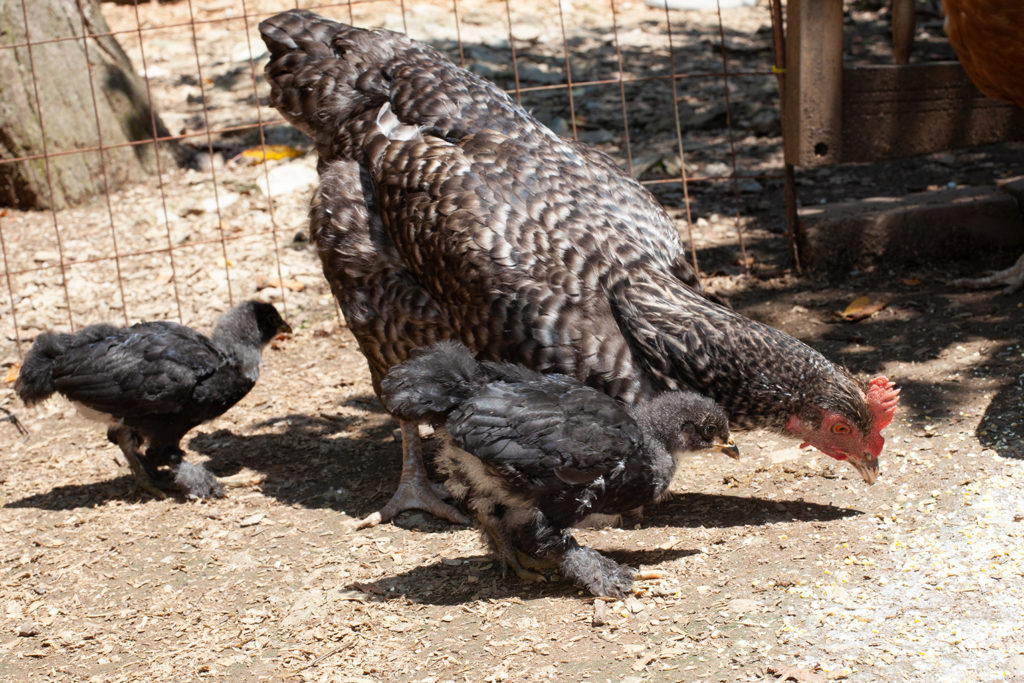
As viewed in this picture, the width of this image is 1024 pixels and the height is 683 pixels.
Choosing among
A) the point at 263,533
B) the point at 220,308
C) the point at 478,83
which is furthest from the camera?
the point at 220,308

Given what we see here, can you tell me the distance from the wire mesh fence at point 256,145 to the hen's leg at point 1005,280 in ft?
4.67

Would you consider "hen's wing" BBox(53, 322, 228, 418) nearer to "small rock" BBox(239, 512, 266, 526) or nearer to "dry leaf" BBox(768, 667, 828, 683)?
"small rock" BBox(239, 512, 266, 526)

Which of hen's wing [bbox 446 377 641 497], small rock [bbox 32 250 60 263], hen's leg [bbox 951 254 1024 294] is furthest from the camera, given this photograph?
small rock [bbox 32 250 60 263]

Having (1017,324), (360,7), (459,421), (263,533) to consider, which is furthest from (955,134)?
(360,7)

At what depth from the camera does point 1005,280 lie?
5.91 meters

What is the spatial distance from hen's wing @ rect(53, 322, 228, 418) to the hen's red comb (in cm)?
296

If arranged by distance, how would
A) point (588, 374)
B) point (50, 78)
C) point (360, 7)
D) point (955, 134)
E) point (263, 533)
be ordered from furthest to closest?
point (360, 7) → point (50, 78) → point (955, 134) → point (263, 533) → point (588, 374)

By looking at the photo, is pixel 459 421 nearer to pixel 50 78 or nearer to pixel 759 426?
pixel 759 426

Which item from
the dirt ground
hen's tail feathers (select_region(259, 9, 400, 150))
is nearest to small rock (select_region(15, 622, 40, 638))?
the dirt ground

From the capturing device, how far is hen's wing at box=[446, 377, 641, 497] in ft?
11.7

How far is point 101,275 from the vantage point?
723 centimetres

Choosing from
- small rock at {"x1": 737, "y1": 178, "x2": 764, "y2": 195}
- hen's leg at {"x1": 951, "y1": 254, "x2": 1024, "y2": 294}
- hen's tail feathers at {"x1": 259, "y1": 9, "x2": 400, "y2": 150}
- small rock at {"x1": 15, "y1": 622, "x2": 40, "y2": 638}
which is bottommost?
small rock at {"x1": 15, "y1": 622, "x2": 40, "y2": 638}

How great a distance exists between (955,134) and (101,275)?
5715 mm

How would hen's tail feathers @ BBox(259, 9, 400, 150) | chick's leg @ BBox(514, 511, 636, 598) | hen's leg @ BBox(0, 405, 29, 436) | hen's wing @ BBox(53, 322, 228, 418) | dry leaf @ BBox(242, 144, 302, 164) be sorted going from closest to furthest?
chick's leg @ BBox(514, 511, 636, 598) < hen's wing @ BBox(53, 322, 228, 418) < hen's tail feathers @ BBox(259, 9, 400, 150) < hen's leg @ BBox(0, 405, 29, 436) < dry leaf @ BBox(242, 144, 302, 164)
